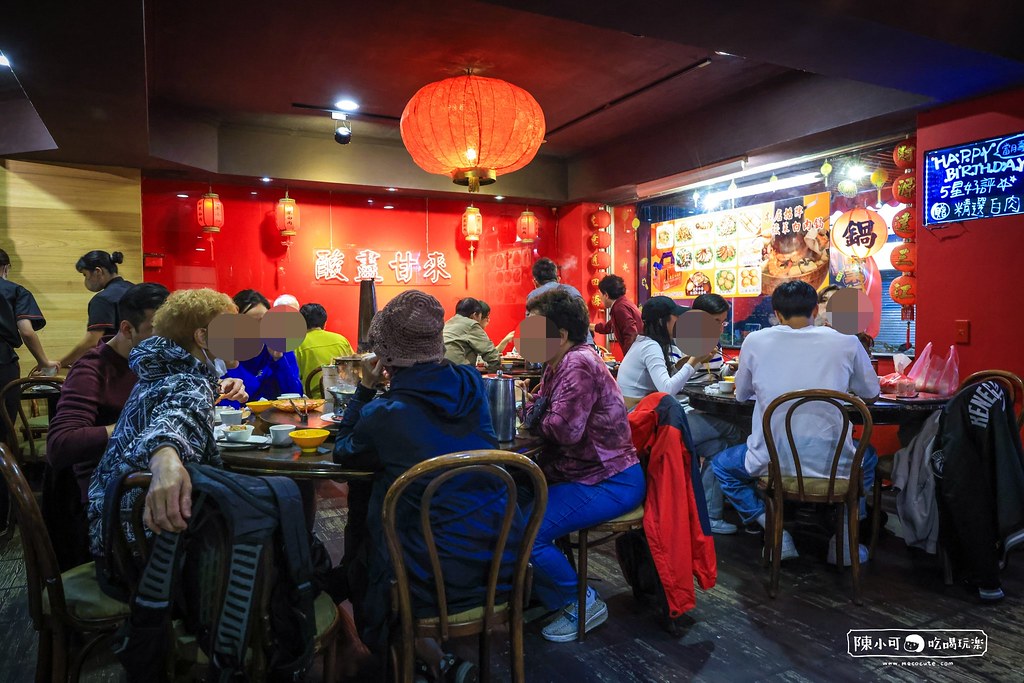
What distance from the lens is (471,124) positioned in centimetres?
370

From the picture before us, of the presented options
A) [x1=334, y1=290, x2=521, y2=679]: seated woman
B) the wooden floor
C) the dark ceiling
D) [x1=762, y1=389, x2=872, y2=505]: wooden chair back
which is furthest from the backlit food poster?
[x1=334, y1=290, x2=521, y2=679]: seated woman

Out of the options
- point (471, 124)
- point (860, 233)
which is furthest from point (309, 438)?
point (860, 233)

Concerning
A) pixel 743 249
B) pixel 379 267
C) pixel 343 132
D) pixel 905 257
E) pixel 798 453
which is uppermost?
pixel 343 132

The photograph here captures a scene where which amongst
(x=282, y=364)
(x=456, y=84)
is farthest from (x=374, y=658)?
(x=456, y=84)

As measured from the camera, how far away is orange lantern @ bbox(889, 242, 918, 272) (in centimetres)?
426

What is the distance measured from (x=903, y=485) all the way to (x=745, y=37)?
2203 millimetres

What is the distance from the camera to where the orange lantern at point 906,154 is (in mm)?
4211

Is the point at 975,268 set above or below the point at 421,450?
above

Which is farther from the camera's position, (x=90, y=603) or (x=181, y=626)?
(x=90, y=603)

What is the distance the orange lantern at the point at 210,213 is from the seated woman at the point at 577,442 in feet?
14.5

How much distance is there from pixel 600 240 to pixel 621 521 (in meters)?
5.25

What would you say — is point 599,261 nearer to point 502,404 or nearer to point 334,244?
point 334,244

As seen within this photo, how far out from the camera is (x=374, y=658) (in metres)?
2.26

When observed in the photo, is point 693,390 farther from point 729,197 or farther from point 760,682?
point 729,197
